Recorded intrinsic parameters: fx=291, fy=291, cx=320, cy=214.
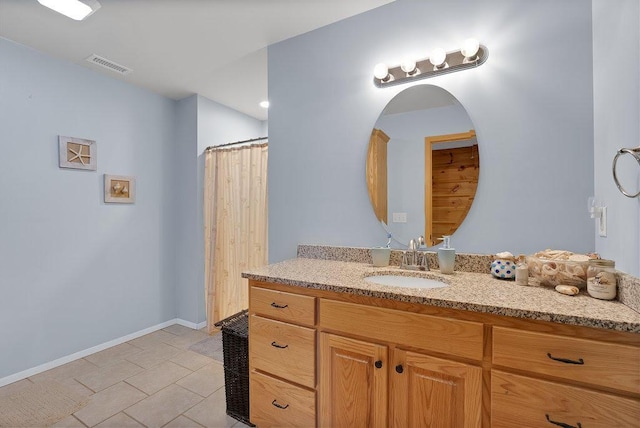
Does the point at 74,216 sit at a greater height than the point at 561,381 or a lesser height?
greater

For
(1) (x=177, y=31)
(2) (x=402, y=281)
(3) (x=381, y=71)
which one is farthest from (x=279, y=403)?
(1) (x=177, y=31)

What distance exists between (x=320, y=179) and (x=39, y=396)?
248 cm

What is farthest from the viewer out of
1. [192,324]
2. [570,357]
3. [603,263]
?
[192,324]

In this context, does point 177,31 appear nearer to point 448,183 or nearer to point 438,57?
point 438,57

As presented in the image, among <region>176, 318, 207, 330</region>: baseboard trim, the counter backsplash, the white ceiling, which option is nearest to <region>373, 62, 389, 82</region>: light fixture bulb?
the white ceiling

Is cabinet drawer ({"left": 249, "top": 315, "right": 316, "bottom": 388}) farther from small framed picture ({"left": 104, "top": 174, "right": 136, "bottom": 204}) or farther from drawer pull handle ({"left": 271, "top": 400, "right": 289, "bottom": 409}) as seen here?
small framed picture ({"left": 104, "top": 174, "right": 136, "bottom": 204})

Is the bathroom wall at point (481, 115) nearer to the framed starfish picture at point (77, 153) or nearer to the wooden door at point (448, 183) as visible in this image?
the wooden door at point (448, 183)

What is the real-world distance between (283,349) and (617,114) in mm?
1785

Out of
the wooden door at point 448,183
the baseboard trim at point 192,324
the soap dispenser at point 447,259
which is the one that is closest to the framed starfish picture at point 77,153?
the baseboard trim at point 192,324

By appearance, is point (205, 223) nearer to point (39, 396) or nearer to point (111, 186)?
point (111, 186)

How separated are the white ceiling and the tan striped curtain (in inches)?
31.9

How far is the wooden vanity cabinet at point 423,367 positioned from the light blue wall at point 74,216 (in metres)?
2.04

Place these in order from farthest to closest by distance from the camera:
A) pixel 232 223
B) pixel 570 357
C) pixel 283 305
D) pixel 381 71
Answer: pixel 232 223, pixel 381 71, pixel 283 305, pixel 570 357

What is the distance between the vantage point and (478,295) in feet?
3.76
